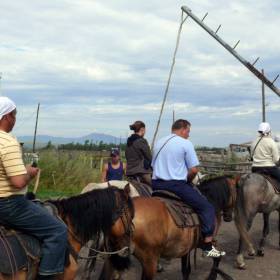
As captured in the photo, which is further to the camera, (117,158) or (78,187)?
(78,187)

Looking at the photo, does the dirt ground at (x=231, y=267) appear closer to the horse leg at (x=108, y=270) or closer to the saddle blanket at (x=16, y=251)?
the horse leg at (x=108, y=270)

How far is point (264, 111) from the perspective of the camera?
29969mm

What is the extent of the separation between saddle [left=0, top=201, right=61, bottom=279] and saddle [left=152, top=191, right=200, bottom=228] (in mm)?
2230

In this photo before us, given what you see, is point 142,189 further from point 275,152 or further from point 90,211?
point 275,152

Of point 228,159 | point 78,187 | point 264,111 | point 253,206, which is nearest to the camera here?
point 253,206

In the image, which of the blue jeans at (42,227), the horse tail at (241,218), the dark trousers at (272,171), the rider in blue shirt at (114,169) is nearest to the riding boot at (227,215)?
the horse tail at (241,218)

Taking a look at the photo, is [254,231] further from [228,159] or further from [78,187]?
[228,159]

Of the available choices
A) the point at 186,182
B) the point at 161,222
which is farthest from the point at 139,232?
the point at 186,182

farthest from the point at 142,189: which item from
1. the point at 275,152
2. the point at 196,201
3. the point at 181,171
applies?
the point at 275,152

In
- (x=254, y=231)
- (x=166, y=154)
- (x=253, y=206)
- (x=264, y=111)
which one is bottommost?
(x=254, y=231)

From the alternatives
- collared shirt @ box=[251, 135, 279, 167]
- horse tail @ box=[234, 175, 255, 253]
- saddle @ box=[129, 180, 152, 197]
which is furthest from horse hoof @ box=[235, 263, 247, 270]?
collared shirt @ box=[251, 135, 279, 167]

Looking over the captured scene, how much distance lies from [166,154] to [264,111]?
83.0 feet

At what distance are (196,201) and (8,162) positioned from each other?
3.14 m

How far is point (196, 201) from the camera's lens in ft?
20.4
